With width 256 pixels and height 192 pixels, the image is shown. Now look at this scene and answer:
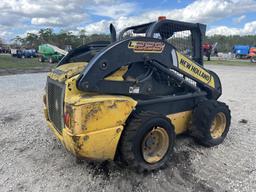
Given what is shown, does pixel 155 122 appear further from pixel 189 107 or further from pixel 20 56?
pixel 20 56

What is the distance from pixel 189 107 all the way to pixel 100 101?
1.91 meters

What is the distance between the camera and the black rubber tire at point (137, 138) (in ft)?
10.7

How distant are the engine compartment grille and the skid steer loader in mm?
13

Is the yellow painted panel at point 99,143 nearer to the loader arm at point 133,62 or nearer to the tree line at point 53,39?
the loader arm at point 133,62

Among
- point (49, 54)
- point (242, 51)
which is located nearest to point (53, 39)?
point (49, 54)

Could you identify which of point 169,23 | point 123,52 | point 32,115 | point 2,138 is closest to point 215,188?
point 123,52

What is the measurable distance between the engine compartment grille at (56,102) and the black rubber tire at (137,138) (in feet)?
2.81

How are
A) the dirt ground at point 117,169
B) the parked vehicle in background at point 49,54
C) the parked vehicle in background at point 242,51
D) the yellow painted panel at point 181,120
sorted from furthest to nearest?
the parked vehicle in background at point 242,51
the parked vehicle in background at point 49,54
the yellow painted panel at point 181,120
the dirt ground at point 117,169

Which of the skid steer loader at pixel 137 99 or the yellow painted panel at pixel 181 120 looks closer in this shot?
the skid steer loader at pixel 137 99

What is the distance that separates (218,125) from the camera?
466 cm

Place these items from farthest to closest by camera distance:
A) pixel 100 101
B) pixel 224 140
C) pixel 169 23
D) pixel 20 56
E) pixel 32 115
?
pixel 20 56, pixel 32 115, pixel 224 140, pixel 169 23, pixel 100 101

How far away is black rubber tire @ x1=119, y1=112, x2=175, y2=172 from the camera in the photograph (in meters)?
3.28

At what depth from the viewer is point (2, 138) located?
486cm

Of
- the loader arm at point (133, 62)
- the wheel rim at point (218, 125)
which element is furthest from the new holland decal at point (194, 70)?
the wheel rim at point (218, 125)
